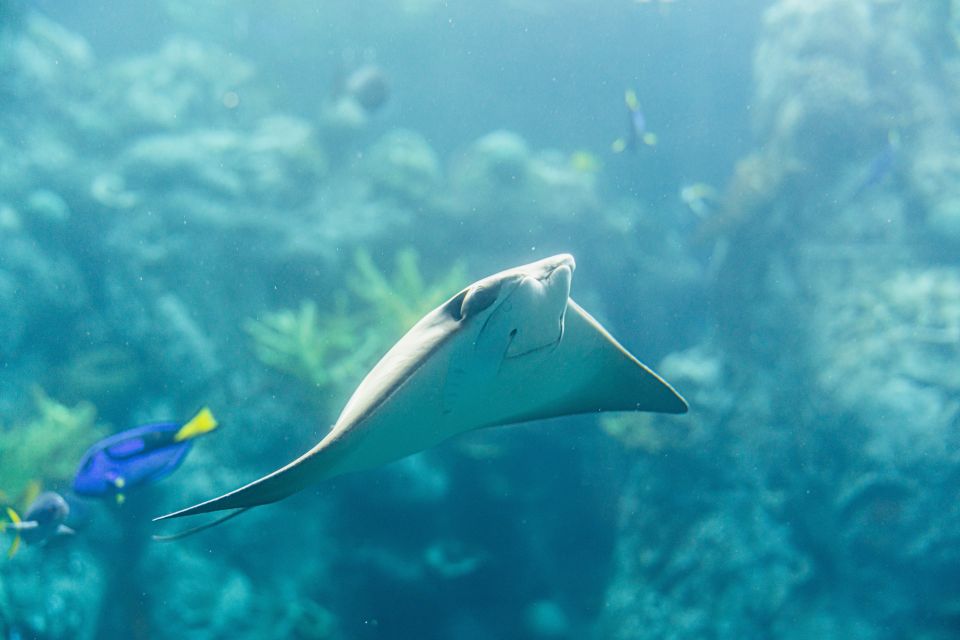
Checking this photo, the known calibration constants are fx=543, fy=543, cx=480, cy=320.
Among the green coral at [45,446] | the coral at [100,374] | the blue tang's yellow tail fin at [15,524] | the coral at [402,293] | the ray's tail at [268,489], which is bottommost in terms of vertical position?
the ray's tail at [268,489]

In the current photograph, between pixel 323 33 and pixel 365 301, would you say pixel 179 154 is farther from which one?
pixel 323 33

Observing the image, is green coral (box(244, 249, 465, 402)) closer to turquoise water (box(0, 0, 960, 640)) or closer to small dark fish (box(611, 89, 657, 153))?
turquoise water (box(0, 0, 960, 640))

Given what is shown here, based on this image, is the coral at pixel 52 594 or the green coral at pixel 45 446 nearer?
the coral at pixel 52 594

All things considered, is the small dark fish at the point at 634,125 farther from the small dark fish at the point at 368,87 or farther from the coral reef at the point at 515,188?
the small dark fish at the point at 368,87

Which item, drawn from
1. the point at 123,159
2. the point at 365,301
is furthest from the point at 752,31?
the point at 123,159

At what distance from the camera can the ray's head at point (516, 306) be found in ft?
5.90

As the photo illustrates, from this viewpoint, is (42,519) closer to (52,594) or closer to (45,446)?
(52,594)

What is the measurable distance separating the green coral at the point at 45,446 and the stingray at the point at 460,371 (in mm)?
4557

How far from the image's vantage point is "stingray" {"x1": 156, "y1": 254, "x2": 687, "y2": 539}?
1.67 meters

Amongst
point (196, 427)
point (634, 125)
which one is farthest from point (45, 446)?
point (634, 125)

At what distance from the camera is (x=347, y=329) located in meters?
5.56

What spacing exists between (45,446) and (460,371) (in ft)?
17.1

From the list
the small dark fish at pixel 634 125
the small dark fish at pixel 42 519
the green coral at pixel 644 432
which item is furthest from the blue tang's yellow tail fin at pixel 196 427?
the small dark fish at pixel 634 125

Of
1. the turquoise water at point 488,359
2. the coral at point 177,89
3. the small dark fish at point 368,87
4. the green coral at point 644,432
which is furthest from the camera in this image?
the coral at point 177,89
